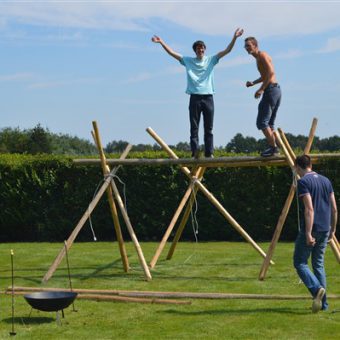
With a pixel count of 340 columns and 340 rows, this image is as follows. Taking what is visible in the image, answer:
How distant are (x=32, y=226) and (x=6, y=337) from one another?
12073mm

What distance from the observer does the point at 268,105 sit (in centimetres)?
1134

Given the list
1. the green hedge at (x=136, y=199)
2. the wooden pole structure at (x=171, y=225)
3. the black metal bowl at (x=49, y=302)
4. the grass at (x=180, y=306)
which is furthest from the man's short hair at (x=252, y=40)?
the green hedge at (x=136, y=199)

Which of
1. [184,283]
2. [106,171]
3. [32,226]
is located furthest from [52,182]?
[184,283]

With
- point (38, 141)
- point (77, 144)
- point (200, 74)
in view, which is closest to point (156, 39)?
point (200, 74)

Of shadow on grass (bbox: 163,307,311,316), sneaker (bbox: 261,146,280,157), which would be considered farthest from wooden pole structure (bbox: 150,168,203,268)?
shadow on grass (bbox: 163,307,311,316)

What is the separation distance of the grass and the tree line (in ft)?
20.5

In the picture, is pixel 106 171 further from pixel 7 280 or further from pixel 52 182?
pixel 52 182

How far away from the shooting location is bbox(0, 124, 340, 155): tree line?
2235 cm

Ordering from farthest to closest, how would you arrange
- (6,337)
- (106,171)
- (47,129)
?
(47,129) < (106,171) < (6,337)

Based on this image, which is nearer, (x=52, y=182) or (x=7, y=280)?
(x=7, y=280)

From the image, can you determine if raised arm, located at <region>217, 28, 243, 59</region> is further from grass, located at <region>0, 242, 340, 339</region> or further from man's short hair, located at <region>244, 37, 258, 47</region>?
grass, located at <region>0, 242, 340, 339</region>

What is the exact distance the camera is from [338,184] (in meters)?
17.8

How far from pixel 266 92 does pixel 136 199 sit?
847 cm

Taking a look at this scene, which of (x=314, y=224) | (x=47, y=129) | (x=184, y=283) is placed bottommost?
(x=184, y=283)
